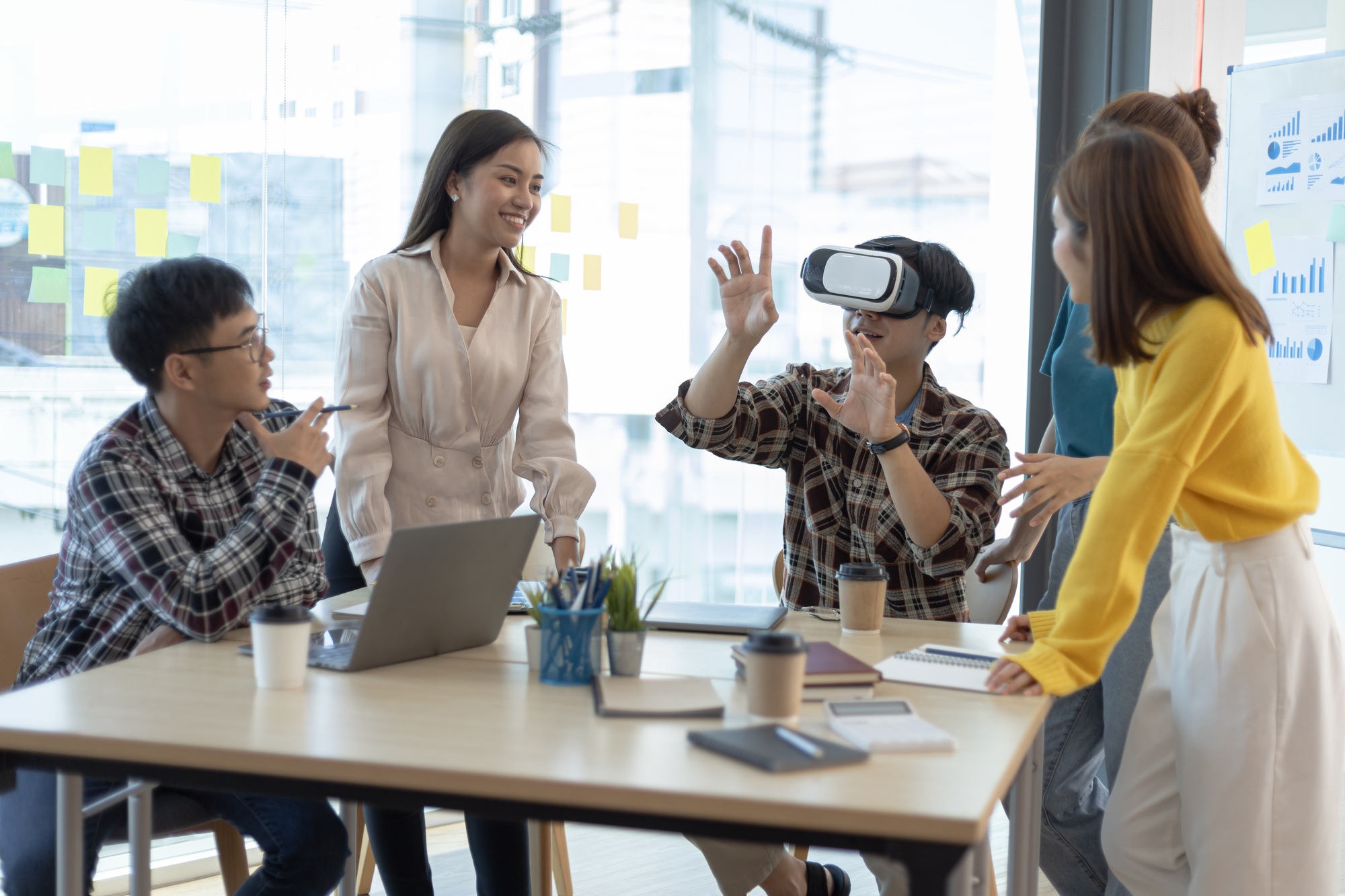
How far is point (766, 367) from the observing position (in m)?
3.46

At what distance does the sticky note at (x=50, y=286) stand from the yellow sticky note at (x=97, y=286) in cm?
4

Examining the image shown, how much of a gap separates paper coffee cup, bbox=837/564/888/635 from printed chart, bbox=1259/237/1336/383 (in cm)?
190

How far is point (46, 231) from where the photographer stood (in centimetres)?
244

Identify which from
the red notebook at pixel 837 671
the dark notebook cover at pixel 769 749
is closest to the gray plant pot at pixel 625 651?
the red notebook at pixel 837 671

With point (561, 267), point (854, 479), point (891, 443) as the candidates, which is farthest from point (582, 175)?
point (891, 443)

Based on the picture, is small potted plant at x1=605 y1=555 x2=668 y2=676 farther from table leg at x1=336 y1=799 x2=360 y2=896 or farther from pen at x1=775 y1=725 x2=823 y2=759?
table leg at x1=336 y1=799 x2=360 y2=896

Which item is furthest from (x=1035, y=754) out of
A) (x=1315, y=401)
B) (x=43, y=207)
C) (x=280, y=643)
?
(x=43, y=207)

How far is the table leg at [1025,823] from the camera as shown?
1.59 meters

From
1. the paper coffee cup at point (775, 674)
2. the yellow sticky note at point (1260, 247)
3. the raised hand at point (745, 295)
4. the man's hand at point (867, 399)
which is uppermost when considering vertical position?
the yellow sticky note at point (1260, 247)

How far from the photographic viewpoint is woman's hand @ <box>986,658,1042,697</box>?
139 centimetres

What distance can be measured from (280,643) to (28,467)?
1414 millimetres

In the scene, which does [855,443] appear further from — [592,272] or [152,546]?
[592,272]

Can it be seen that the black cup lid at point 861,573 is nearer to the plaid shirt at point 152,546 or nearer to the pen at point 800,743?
the pen at point 800,743

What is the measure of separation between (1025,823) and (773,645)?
0.57 m
